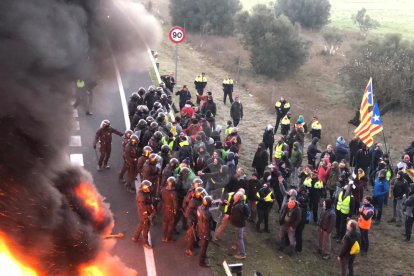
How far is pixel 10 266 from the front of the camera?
8.31 metres

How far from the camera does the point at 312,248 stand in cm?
1322

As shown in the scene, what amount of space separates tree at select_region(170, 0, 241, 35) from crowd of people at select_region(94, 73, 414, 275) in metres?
19.5

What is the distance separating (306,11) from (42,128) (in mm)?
35174

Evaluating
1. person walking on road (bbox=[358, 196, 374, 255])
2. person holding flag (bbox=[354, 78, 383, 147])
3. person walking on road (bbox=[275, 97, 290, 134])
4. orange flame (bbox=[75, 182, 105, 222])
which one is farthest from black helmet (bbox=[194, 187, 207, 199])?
person walking on road (bbox=[275, 97, 290, 134])

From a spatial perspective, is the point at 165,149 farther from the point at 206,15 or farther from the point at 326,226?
the point at 206,15

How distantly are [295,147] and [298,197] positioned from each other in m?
3.57

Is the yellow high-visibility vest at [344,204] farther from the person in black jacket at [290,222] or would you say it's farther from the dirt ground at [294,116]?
the person in black jacket at [290,222]

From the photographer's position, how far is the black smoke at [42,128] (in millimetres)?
7723

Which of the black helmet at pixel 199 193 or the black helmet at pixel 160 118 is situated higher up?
the black helmet at pixel 160 118

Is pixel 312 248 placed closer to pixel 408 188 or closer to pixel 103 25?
pixel 408 188

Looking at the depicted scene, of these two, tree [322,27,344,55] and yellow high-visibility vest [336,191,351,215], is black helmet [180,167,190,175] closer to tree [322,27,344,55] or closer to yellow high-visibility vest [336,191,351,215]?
yellow high-visibility vest [336,191,351,215]

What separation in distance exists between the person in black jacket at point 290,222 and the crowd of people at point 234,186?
0.02 m

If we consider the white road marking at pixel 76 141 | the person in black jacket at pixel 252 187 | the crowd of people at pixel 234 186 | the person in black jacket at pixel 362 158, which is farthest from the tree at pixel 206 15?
the person in black jacket at pixel 252 187

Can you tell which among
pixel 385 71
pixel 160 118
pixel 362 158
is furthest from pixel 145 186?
pixel 385 71
